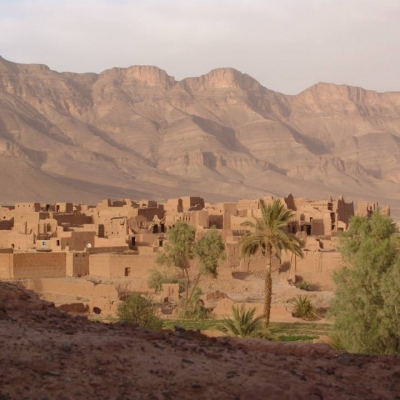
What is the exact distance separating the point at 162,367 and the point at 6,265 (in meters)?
29.3

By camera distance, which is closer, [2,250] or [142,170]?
[2,250]


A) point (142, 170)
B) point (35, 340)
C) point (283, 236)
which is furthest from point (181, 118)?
point (35, 340)

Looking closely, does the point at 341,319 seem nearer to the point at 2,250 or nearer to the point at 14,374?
the point at 14,374

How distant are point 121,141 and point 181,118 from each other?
58.4ft

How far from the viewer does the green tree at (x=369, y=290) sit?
53.1ft

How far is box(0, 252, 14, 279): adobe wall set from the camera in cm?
3617

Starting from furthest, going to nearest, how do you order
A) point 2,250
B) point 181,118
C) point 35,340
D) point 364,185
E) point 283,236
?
point 181,118 < point 364,185 < point 2,250 < point 283,236 < point 35,340

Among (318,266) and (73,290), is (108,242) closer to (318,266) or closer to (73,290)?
(73,290)

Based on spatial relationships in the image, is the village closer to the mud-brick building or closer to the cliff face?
the mud-brick building

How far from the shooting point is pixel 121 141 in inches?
6993

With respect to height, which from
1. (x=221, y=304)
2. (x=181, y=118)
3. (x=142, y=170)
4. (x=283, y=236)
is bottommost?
(x=221, y=304)

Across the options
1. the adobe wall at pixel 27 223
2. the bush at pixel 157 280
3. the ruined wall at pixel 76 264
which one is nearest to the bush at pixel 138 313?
the bush at pixel 157 280

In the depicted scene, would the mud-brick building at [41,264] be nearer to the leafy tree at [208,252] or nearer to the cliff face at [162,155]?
the leafy tree at [208,252]

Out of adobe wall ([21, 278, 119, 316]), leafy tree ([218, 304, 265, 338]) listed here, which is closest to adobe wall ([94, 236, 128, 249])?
adobe wall ([21, 278, 119, 316])
